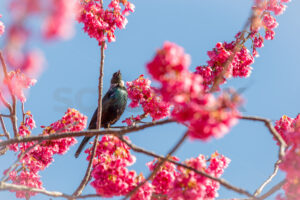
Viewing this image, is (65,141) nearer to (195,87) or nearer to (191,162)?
(191,162)

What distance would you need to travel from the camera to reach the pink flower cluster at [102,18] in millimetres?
4223

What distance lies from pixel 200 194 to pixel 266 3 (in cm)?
314

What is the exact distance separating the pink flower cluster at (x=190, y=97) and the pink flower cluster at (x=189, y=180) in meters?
0.96

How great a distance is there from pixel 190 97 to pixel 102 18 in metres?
2.88

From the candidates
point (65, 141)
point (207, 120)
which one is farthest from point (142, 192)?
point (65, 141)

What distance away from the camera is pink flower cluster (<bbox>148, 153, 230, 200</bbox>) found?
2.68m

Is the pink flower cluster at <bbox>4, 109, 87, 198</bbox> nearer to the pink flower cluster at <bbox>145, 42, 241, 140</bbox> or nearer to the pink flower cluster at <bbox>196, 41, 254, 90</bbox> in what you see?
the pink flower cluster at <bbox>196, 41, 254, 90</bbox>

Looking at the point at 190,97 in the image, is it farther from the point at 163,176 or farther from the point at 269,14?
the point at 269,14

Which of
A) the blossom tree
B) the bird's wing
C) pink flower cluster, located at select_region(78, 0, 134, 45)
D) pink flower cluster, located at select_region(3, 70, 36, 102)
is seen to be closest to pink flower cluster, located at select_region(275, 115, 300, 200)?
the blossom tree

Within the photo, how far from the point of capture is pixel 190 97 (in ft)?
5.97

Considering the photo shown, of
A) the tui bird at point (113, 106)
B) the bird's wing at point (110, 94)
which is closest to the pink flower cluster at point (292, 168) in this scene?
the tui bird at point (113, 106)

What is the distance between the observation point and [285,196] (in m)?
2.65

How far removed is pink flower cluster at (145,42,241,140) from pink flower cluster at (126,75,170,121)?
3.53 meters

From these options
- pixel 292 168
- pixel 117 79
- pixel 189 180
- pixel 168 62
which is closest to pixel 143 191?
pixel 189 180
